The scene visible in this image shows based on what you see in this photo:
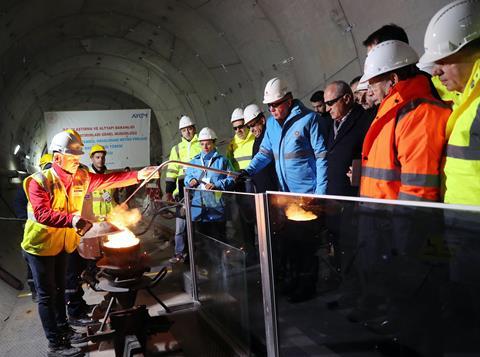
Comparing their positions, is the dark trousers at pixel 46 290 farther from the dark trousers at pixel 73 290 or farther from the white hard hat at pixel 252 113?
the white hard hat at pixel 252 113

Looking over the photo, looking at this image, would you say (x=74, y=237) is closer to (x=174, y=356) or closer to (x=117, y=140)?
(x=174, y=356)

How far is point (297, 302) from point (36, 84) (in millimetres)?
10784

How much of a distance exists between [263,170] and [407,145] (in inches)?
97.9

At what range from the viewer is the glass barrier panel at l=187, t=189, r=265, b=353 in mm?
3027

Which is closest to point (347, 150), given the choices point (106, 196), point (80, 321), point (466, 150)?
point (466, 150)

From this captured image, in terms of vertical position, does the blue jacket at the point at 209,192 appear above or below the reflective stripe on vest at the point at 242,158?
below

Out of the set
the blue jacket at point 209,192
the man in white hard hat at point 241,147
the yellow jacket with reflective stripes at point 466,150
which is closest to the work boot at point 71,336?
the blue jacket at point 209,192

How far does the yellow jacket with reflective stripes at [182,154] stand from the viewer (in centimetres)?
629

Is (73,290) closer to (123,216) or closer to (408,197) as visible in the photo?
(123,216)

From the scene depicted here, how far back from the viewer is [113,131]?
10.2 m

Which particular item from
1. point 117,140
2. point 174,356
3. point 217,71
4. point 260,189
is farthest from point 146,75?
point 174,356

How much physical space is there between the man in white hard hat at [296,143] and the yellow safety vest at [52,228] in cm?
177

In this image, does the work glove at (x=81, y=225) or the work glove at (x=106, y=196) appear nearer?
the work glove at (x=81, y=225)

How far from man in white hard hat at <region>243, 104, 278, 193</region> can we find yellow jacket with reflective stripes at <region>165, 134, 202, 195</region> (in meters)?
1.40
